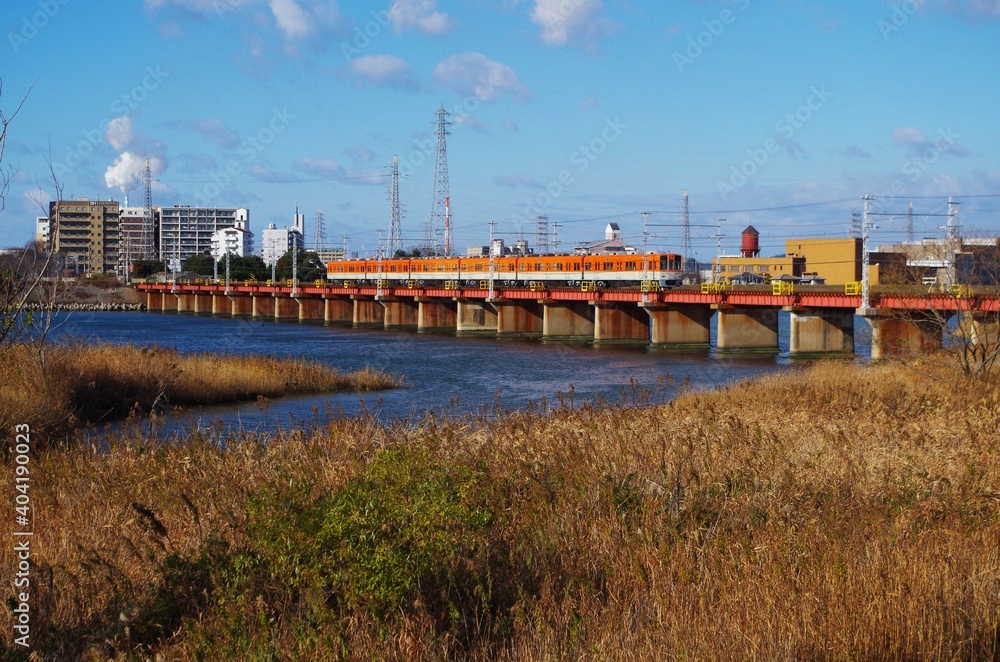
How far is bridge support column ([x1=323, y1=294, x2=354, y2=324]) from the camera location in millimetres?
94812

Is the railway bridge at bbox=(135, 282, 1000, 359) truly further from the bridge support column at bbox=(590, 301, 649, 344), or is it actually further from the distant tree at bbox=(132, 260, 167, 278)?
the distant tree at bbox=(132, 260, 167, 278)

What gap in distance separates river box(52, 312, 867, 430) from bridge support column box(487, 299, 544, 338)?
2.57 meters

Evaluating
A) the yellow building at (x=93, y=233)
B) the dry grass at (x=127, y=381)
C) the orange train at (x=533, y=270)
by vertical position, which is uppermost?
the yellow building at (x=93, y=233)

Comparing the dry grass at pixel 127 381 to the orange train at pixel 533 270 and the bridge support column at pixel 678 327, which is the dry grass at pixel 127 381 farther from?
the orange train at pixel 533 270

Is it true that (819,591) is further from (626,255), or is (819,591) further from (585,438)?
(626,255)

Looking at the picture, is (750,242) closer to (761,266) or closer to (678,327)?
(761,266)

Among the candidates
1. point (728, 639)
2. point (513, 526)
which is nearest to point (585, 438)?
point (513, 526)

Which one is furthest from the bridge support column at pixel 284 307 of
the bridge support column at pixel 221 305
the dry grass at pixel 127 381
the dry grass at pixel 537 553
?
the dry grass at pixel 537 553

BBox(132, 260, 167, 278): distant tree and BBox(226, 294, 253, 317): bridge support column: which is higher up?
BBox(132, 260, 167, 278): distant tree

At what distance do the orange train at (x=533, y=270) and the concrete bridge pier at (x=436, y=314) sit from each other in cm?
419

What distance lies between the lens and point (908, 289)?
46.2m

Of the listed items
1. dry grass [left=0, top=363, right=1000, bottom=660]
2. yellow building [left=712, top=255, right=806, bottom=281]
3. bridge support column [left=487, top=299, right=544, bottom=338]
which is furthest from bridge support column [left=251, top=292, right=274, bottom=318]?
dry grass [left=0, top=363, right=1000, bottom=660]

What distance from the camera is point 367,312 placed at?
91188 mm

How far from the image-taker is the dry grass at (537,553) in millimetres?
6016
